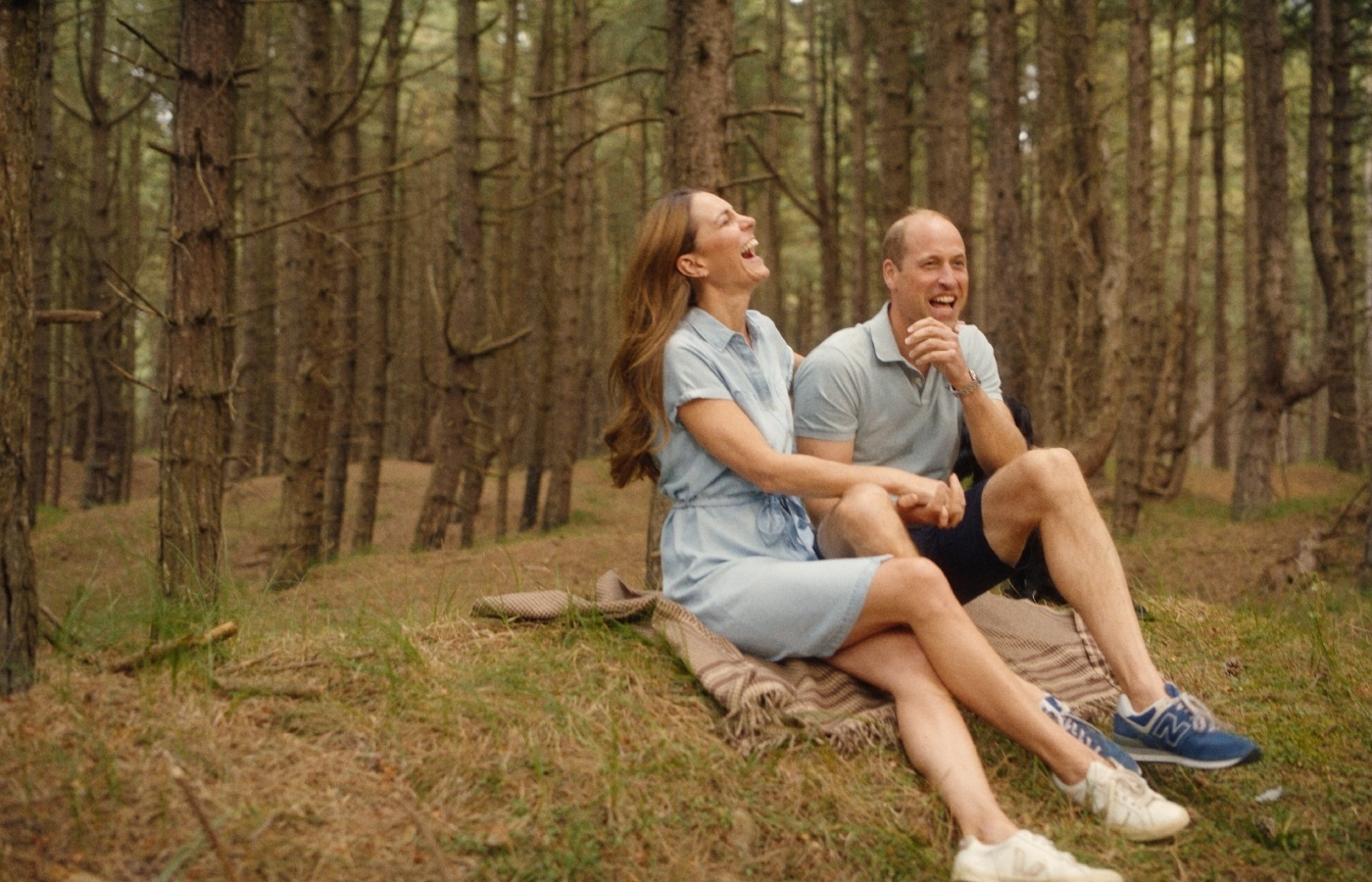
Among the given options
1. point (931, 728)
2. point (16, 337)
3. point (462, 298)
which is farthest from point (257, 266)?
point (931, 728)

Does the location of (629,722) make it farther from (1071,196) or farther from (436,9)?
(436,9)

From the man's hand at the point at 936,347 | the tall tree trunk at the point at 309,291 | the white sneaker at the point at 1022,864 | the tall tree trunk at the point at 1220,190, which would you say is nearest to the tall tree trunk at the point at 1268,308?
the tall tree trunk at the point at 1220,190

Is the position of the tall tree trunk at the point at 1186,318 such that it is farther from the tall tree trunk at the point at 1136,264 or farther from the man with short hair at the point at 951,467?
the man with short hair at the point at 951,467

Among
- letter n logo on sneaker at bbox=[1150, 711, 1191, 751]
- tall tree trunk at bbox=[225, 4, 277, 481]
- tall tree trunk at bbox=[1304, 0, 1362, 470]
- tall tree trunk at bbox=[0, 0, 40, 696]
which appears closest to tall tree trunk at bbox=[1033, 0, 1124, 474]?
tall tree trunk at bbox=[1304, 0, 1362, 470]

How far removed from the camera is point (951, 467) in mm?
4473

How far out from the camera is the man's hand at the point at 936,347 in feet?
13.0

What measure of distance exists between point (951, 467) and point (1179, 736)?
130 cm

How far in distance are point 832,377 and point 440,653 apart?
63.3 inches

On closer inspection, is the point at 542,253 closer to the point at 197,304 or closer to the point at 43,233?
the point at 43,233

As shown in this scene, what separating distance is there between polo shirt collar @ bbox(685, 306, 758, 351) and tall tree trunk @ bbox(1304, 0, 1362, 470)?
9.26m

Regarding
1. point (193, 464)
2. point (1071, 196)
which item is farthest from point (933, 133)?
point (193, 464)

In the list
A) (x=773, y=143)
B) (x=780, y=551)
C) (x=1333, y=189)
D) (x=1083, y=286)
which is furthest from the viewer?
(x=773, y=143)

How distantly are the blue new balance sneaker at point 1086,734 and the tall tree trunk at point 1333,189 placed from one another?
9.18 metres

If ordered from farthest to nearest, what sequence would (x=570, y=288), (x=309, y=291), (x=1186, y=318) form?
1. (x=1186, y=318)
2. (x=570, y=288)
3. (x=309, y=291)
